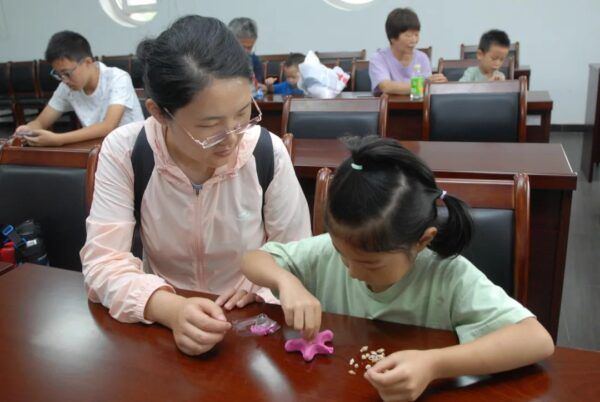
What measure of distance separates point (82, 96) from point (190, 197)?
2044 millimetres

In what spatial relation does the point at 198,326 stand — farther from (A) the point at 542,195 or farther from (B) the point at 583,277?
(B) the point at 583,277

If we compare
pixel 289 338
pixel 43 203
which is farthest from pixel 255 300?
pixel 43 203

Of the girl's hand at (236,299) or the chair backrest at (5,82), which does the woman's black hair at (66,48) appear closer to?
the girl's hand at (236,299)

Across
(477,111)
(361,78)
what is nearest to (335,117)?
(477,111)

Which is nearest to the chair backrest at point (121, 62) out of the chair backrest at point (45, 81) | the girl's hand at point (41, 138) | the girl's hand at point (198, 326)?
the chair backrest at point (45, 81)

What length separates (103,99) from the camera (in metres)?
2.80

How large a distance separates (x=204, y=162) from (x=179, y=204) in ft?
0.42

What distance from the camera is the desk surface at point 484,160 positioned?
1.54 metres

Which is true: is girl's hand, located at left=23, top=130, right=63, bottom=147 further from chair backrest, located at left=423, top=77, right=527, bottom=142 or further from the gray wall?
the gray wall

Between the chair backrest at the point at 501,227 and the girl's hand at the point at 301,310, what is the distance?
9.9 inches

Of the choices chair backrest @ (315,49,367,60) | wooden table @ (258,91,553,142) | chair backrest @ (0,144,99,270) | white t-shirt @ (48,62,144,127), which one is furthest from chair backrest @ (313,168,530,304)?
chair backrest @ (315,49,367,60)

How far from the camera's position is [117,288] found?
0.94 meters

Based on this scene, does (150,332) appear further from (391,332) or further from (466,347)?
(466,347)

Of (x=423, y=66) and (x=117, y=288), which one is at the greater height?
(x=423, y=66)
